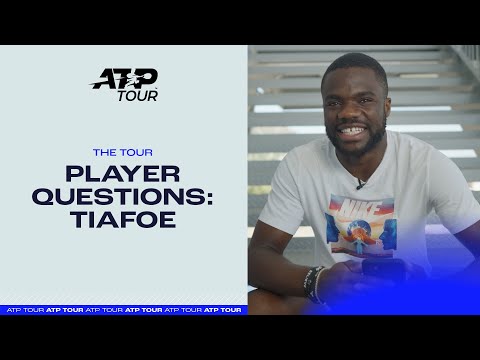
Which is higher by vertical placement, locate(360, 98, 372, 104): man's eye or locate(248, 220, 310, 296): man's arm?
locate(360, 98, 372, 104): man's eye

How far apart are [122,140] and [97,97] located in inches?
7.4

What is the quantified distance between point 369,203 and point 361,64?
20.5 inches

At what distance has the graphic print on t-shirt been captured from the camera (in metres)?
3.13

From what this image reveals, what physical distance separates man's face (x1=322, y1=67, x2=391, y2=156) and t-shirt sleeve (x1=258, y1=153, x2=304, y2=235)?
7.9 inches

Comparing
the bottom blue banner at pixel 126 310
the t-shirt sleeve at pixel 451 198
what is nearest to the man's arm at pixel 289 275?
the bottom blue banner at pixel 126 310

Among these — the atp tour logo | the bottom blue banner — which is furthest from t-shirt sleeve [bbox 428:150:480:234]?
the atp tour logo

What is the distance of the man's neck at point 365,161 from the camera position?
3.15m

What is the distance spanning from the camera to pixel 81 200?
323 cm

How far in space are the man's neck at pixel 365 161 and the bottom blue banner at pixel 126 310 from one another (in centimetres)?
68

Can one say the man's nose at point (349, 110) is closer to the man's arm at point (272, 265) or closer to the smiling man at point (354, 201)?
the smiling man at point (354, 201)

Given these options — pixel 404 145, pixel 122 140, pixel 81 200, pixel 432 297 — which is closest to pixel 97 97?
pixel 122 140

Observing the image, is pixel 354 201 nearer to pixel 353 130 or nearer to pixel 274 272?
pixel 353 130

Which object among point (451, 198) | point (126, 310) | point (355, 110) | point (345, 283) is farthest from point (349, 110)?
point (126, 310)

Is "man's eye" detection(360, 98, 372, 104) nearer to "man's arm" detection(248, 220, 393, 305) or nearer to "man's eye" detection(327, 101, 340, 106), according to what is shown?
"man's eye" detection(327, 101, 340, 106)
